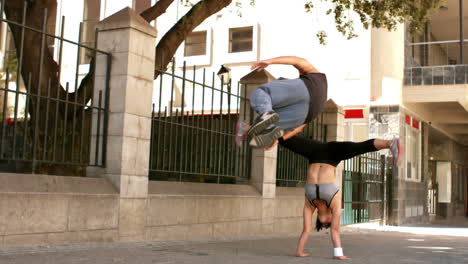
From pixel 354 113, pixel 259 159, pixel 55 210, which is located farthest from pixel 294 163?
pixel 354 113

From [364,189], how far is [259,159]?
596cm

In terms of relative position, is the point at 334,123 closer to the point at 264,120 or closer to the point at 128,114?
the point at 128,114

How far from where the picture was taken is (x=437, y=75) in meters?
19.3

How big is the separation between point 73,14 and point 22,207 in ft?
70.8

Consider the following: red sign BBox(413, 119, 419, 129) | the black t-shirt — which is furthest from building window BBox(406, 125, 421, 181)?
the black t-shirt

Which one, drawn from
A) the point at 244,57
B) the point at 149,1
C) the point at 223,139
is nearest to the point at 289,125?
the point at 223,139

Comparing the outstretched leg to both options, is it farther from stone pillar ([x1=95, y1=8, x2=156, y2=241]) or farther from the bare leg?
stone pillar ([x1=95, y1=8, x2=156, y2=241])

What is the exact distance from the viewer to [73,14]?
2639 centimetres

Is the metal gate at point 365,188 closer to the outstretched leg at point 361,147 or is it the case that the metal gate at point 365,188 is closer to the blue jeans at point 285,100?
the outstretched leg at point 361,147

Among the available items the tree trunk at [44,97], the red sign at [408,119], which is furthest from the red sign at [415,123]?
the tree trunk at [44,97]

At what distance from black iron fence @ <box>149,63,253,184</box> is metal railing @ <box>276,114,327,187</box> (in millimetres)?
1123

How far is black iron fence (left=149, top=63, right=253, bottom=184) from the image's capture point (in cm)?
877

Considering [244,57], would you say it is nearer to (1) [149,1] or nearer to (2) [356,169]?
(1) [149,1]

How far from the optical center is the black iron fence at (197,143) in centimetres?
877
